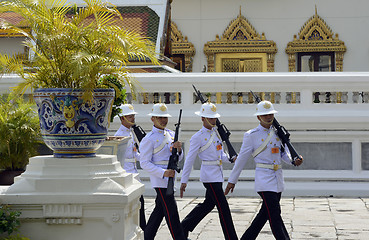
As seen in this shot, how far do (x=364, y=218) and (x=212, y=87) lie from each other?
384cm

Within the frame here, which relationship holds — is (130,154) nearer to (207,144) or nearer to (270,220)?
(207,144)

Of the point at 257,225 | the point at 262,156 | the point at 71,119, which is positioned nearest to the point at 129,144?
the point at 262,156

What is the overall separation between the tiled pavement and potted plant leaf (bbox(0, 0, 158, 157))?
3267 mm

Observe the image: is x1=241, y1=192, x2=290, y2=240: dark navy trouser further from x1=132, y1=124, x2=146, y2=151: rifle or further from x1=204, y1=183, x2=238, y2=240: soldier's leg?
x1=132, y1=124, x2=146, y2=151: rifle

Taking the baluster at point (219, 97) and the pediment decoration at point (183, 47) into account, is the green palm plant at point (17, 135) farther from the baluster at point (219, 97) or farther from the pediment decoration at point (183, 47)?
the pediment decoration at point (183, 47)

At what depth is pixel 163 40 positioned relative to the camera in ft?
49.2

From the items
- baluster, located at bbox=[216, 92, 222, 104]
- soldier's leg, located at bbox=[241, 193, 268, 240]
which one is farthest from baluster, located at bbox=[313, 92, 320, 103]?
soldier's leg, located at bbox=[241, 193, 268, 240]

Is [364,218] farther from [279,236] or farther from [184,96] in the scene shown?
[184,96]

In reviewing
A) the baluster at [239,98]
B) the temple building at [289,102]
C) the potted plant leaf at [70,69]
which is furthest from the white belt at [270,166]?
the baluster at [239,98]

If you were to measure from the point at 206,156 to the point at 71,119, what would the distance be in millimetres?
3383

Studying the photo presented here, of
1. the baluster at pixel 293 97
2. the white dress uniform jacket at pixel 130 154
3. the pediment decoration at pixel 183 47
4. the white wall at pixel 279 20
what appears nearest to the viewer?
the white dress uniform jacket at pixel 130 154

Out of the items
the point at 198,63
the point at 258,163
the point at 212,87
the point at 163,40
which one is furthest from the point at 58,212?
the point at 198,63

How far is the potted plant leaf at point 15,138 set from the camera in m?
11.1

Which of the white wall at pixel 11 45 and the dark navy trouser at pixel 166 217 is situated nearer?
the dark navy trouser at pixel 166 217
